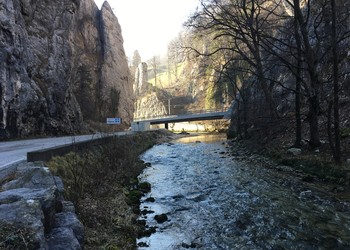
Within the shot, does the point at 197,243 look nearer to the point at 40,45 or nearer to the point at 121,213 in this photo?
the point at 121,213

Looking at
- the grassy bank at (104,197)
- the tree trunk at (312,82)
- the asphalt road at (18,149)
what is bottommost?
the grassy bank at (104,197)

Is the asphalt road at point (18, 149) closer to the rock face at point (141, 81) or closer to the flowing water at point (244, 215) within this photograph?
the flowing water at point (244, 215)

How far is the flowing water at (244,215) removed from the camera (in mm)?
7059

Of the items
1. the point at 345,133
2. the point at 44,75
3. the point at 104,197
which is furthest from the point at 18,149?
the point at 44,75

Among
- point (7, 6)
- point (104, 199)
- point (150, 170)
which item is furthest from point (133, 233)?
point (7, 6)

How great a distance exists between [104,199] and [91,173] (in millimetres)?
2071

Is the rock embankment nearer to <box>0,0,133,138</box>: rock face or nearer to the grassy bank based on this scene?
the grassy bank

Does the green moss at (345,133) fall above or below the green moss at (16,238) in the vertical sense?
above

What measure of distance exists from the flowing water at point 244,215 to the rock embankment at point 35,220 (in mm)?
2935

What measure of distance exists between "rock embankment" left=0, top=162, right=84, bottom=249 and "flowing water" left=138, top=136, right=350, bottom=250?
293cm

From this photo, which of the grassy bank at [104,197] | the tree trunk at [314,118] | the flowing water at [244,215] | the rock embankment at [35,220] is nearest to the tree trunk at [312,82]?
the tree trunk at [314,118]

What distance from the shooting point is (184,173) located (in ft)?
52.7

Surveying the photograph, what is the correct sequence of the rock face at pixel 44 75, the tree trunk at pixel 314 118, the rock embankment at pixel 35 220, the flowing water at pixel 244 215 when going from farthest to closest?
the rock face at pixel 44 75, the tree trunk at pixel 314 118, the flowing water at pixel 244 215, the rock embankment at pixel 35 220

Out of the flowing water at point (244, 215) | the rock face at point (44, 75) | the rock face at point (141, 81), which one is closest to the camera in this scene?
the flowing water at point (244, 215)
